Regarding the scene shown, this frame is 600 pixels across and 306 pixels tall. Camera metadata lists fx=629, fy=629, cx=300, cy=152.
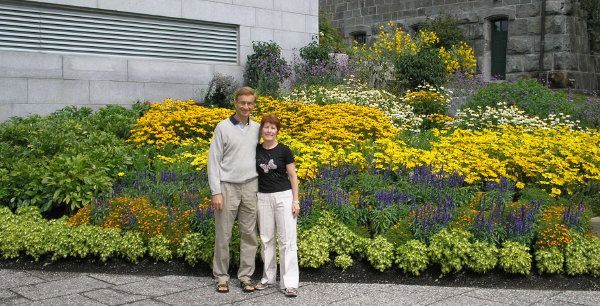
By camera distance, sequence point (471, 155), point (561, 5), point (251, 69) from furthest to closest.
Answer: point (561, 5), point (251, 69), point (471, 155)

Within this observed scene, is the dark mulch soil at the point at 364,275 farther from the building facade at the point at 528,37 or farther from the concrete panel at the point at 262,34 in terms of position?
the building facade at the point at 528,37

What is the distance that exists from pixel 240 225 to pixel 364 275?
128cm

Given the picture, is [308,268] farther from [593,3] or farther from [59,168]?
[593,3]

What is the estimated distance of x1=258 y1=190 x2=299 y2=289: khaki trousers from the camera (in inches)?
212

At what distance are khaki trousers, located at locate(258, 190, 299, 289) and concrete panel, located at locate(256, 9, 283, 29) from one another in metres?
9.70

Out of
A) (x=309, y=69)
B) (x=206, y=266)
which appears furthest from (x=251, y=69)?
(x=206, y=266)

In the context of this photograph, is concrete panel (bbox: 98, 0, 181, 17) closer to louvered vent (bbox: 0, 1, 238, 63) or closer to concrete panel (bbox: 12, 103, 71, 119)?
louvered vent (bbox: 0, 1, 238, 63)

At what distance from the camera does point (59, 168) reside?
24.3 feet

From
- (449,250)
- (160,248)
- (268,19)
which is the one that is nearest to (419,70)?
(268,19)

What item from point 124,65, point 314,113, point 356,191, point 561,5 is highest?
point 561,5

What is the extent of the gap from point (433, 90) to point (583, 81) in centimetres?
697

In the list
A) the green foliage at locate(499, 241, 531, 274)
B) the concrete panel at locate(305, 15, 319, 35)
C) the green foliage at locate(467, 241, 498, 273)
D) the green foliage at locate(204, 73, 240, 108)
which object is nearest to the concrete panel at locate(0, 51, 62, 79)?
the green foliage at locate(204, 73, 240, 108)

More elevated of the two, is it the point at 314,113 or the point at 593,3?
the point at 593,3

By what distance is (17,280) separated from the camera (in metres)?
5.81
